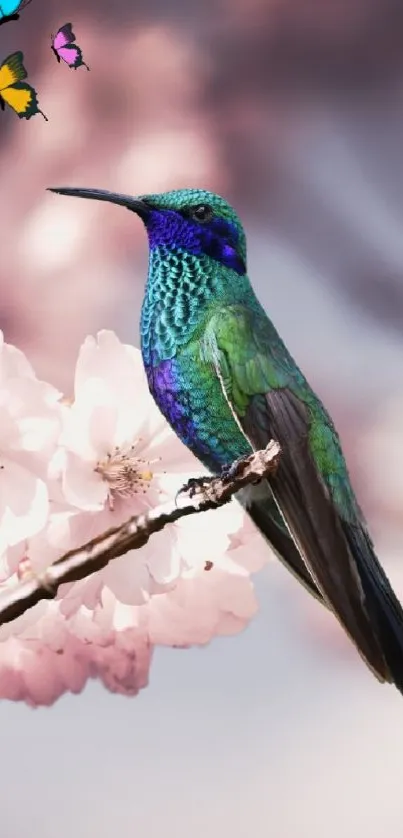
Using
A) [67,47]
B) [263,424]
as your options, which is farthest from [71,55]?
[263,424]

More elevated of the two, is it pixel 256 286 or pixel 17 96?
pixel 17 96

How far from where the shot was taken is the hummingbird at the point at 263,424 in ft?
2.65

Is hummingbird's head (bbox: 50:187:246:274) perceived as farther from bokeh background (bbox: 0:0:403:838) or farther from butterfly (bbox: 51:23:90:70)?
butterfly (bbox: 51:23:90:70)

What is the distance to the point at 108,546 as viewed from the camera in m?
0.59

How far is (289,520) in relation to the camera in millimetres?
798

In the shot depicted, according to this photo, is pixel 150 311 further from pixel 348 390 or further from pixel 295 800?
pixel 295 800

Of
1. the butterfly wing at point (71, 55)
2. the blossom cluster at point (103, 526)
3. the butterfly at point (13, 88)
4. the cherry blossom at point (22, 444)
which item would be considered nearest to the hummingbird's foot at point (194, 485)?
the blossom cluster at point (103, 526)

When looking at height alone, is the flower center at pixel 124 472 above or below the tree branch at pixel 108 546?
above

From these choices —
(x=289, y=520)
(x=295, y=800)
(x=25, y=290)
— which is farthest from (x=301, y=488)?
Answer: (x=25, y=290)

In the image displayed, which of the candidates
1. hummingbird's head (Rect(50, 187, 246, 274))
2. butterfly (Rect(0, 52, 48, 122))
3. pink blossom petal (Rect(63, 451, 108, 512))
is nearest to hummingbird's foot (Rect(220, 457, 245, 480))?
pink blossom petal (Rect(63, 451, 108, 512))

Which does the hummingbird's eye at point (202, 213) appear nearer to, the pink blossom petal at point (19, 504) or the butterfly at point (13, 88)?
the butterfly at point (13, 88)

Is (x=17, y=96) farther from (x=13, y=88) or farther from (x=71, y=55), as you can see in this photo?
(x=71, y=55)

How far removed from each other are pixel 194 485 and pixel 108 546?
0.63 ft

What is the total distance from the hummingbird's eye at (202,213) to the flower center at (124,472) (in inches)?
11.1
